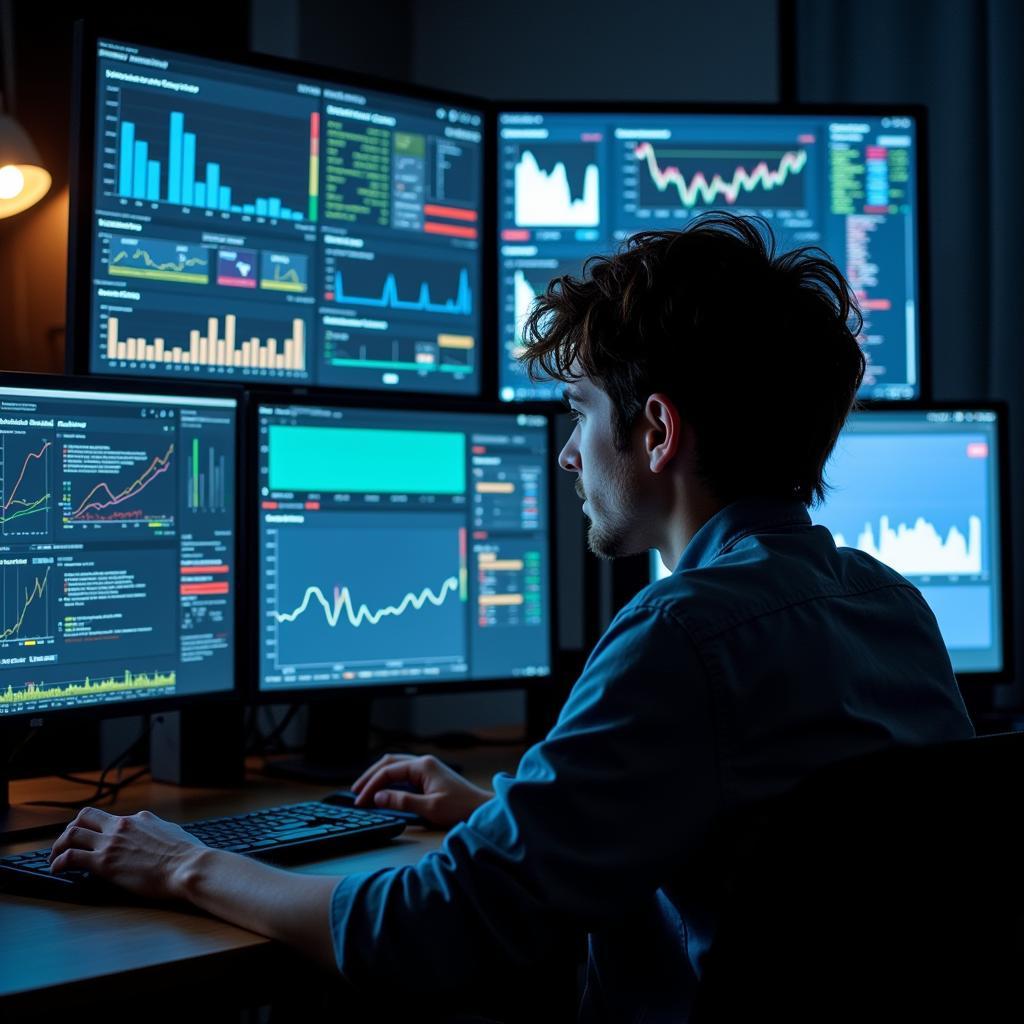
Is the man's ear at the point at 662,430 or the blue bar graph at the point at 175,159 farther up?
the blue bar graph at the point at 175,159

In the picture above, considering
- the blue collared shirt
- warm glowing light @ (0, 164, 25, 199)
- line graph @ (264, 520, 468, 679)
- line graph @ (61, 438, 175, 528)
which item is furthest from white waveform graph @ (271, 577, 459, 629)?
warm glowing light @ (0, 164, 25, 199)

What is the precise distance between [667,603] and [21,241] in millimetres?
2295

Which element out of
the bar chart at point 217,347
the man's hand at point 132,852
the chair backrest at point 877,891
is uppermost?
the bar chart at point 217,347

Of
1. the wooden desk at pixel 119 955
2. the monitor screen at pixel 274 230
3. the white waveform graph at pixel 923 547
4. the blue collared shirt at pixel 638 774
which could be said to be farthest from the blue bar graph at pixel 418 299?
the blue collared shirt at pixel 638 774

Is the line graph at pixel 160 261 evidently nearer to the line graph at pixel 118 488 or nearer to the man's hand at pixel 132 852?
the line graph at pixel 118 488

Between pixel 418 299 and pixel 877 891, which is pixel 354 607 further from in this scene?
pixel 877 891

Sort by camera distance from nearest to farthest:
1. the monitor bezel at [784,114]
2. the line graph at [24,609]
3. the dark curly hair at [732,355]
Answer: the dark curly hair at [732,355] → the line graph at [24,609] → the monitor bezel at [784,114]

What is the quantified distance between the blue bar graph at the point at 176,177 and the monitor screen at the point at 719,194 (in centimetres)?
44

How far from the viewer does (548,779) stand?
83 centimetres

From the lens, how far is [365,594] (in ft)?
5.61

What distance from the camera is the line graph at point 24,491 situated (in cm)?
136

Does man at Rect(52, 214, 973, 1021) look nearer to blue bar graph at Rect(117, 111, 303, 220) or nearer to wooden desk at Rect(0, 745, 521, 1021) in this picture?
wooden desk at Rect(0, 745, 521, 1021)

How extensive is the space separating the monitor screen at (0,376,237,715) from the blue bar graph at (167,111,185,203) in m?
0.32

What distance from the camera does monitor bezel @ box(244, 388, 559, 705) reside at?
163 cm
